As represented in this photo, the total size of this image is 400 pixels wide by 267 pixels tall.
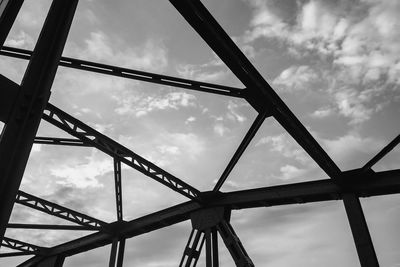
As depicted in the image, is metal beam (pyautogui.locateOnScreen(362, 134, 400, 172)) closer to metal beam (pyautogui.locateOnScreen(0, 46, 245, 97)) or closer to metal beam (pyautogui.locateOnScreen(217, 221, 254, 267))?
metal beam (pyautogui.locateOnScreen(0, 46, 245, 97))

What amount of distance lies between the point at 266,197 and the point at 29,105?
857cm

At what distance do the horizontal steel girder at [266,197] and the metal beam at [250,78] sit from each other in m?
0.65

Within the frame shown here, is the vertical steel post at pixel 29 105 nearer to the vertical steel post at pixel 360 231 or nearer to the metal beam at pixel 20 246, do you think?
the vertical steel post at pixel 360 231

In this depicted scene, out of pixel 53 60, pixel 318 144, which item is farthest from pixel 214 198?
pixel 53 60

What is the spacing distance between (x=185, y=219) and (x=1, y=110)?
10.2 meters

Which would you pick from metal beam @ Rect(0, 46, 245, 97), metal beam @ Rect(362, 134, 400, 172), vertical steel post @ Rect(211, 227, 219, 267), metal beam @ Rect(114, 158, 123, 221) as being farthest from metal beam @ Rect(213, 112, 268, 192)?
metal beam @ Rect(114, 158, 123, 221)

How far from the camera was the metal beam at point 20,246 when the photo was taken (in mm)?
15727

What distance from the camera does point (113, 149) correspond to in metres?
9.53

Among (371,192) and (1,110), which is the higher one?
(371,192)

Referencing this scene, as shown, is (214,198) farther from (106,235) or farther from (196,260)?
(106,235)

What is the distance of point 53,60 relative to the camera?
3438mm

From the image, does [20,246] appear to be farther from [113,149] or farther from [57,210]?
[113,149]

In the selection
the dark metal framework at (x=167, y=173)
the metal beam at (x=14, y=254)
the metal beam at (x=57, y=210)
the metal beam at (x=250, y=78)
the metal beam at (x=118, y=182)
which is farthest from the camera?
the metal beam at (x=14, y=254)

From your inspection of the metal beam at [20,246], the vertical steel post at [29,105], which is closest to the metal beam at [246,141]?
the vertical steel post at [29,105]
